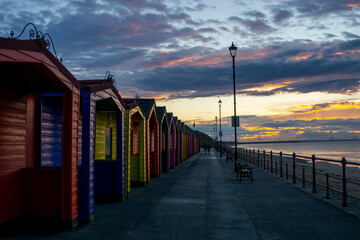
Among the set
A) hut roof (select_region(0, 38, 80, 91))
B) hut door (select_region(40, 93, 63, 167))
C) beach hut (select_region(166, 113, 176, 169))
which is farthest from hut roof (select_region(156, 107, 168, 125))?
hut roof (select_region(0, 38, 80, 91))

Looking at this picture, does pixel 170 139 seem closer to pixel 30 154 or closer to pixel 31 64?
pixel 30 154

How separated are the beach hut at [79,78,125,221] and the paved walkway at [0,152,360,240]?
636 mm

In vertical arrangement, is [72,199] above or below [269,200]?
above

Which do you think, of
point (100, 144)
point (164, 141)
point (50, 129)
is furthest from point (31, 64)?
point (164, 141)

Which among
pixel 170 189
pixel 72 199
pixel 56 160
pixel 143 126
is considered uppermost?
pixel 143 126

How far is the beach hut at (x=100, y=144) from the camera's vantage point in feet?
25.7

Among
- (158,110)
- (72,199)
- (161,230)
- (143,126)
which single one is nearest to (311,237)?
(161,230)

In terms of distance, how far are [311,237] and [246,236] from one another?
128 cm

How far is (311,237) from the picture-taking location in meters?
6.31

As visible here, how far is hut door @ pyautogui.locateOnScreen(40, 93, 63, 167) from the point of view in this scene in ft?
27.1

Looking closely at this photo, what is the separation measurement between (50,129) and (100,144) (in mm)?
3906

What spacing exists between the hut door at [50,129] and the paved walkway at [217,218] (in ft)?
6.34

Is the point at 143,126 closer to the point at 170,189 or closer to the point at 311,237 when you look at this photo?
the point at 170,189

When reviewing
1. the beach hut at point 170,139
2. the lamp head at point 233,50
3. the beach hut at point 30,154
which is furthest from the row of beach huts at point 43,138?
the beach hut at point 170,139
